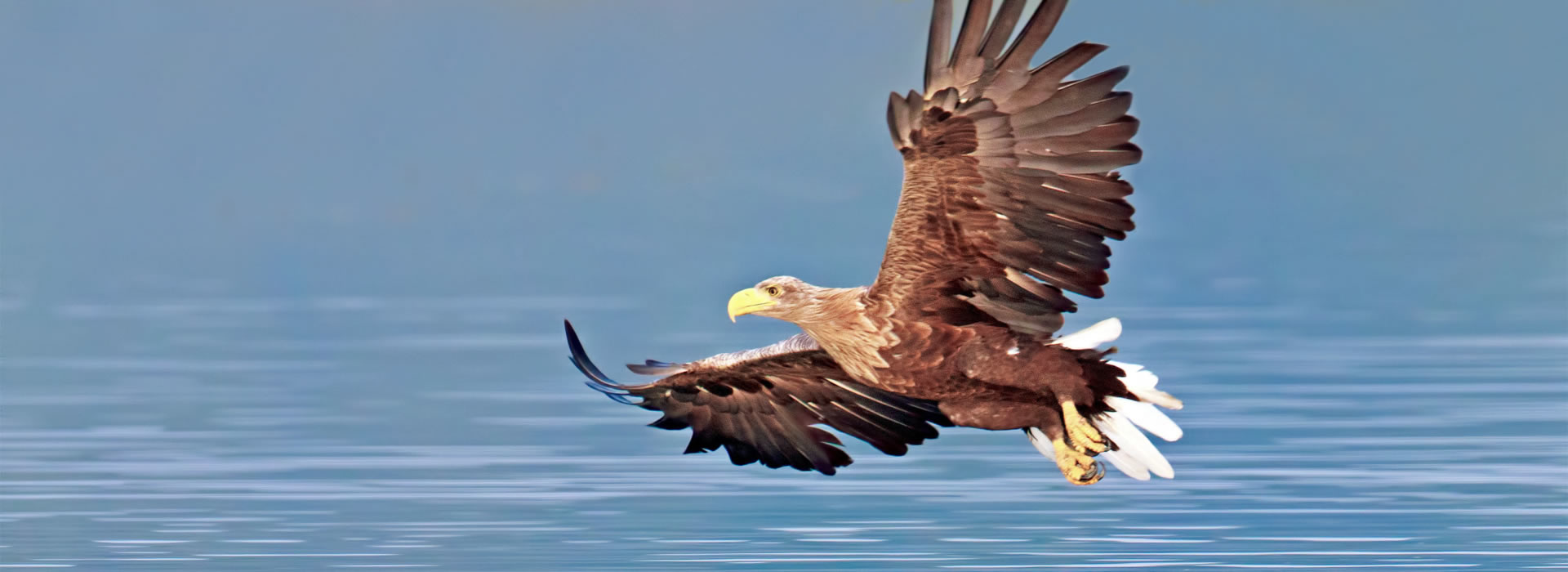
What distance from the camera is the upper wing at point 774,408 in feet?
27.6

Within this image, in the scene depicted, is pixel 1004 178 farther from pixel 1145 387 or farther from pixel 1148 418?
pixel 1148 418

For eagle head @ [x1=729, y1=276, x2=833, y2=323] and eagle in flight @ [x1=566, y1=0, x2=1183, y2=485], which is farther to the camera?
eagle head @ [x1=729, y1=276, x2=833, y2=323]

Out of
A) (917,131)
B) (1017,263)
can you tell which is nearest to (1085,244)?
(1017,263)

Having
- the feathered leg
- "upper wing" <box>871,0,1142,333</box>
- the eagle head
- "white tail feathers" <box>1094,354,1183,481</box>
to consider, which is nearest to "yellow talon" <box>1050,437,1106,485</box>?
the feathered leg

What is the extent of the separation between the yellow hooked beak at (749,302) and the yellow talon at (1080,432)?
3.32 feet

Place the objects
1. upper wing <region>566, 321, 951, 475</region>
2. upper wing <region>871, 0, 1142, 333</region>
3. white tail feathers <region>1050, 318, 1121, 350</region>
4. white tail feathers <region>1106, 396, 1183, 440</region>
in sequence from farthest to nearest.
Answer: upper wing <region>566, 321, 951, 475</region>
white tail feathers <region>1106, 396, 1183, 440</region>
white tail feathers <region>1050, 318, 1121, 350</region>
upper wing <region>871, 0, 1142, 333</region>

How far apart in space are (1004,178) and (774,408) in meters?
1.77

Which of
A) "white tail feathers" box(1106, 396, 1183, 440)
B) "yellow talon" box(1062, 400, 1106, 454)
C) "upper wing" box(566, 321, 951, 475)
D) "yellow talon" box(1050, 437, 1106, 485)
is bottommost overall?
"yellow talon" box(1050, 437, 1106, 485)

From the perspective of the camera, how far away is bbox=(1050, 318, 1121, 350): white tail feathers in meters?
7.70

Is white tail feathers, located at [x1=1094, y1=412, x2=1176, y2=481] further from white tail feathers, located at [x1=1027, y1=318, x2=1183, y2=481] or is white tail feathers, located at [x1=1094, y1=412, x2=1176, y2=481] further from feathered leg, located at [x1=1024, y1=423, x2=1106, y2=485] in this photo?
feathered leg, located at [x1=1024, y1=423, x2=1106, y2=485]

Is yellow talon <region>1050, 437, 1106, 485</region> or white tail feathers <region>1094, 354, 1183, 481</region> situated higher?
white tail feathers <region>1094, 354, 1183, 481</region>

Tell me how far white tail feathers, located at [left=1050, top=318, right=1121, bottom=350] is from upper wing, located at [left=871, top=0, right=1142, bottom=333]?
150 mm

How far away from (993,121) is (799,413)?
1887 mm

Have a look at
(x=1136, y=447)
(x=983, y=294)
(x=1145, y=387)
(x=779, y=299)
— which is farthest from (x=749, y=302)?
(x=1136, y=447)
